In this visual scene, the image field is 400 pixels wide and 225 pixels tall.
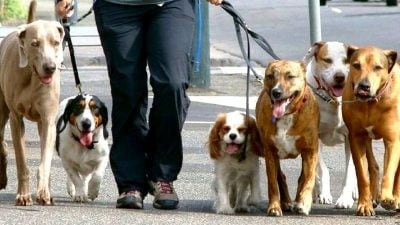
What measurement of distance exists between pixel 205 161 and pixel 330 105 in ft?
8.78

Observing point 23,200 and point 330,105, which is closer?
point 23,200

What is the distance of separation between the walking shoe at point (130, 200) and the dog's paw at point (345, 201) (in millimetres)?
1395

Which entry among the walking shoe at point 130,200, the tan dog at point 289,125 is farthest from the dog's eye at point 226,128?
the walking shoe at point 130,200

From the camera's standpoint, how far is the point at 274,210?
27.6ft

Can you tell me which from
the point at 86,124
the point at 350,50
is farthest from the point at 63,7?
the point at 350,50

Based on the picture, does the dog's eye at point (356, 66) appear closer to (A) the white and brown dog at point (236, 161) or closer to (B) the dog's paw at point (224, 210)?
(A) the white and brown dog at point (236, 161)

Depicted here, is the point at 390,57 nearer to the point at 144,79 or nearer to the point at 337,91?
the point at 337,91

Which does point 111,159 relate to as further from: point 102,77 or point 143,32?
point 102,77

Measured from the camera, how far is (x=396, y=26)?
2783 centimetres

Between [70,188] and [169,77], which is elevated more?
[169,77]

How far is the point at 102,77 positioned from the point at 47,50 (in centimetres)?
1029

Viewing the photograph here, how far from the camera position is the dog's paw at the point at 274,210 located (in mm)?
8391

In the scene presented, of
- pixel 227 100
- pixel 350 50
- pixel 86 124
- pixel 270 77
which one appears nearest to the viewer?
pixel 270 77

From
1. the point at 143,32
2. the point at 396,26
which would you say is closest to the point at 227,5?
the point at 143,32
